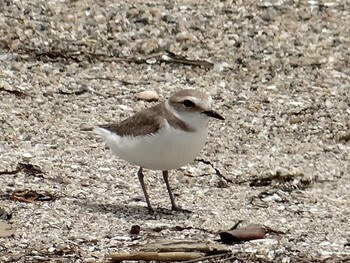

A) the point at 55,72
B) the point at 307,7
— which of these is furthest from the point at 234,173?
the point at 307,7

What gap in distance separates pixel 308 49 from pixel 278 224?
2.98 m

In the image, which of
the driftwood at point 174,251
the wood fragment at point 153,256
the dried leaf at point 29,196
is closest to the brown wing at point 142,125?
the dried leaf at point 29,196

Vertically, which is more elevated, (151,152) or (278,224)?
(151,152)

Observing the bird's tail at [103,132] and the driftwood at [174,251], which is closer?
the driftwood at [174,251]

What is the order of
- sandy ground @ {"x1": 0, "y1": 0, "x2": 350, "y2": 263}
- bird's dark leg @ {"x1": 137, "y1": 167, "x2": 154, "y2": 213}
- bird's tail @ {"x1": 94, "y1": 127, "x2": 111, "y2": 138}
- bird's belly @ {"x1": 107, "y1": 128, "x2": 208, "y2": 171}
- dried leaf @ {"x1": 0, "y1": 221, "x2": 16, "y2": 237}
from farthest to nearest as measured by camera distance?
1. bird's tail @ {"x1": 94, "y1": 127, "x2": 111, "y2": 138}
2. bird's dark leg @ {"x1": 137, "y1": 167, "x2": 154, "y2": 213}
3. bird's belly @ {"x1": 107, "y1": 128, "x2": 208, "y2": 171}
4. sandy ground @ {"x1": 0, "y1": 0, "x2": 350, "y2": 263}
5. dried leaf @ {"x1": 0, "y1": 221, "x2": 16, "y2": 237}

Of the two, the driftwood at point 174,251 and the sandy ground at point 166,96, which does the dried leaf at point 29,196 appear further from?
the driftwood at point 174,251

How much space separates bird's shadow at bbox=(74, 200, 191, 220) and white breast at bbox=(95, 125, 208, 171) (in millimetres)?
263

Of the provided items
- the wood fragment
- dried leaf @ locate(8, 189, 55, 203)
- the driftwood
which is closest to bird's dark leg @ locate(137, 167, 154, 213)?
dried leaf @ locate(8, 189, 55, 203)

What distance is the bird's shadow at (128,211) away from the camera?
5.54 meters

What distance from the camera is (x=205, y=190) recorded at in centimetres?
607

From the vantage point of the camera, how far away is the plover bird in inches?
216

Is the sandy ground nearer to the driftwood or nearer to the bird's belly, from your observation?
the driftwood

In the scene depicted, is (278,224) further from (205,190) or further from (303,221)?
(205,190)

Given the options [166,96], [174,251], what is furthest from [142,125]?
[166,96]
